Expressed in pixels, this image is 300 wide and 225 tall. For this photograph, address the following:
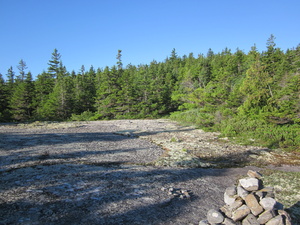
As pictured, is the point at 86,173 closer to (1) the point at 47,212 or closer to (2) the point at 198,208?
(1) the point at 47,212

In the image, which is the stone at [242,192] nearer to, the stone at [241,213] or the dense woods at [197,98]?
the stone at [241,213]

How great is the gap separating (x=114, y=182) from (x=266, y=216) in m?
4.92

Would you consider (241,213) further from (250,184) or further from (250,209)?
(250,184)

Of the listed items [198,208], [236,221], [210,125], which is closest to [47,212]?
[198,208]

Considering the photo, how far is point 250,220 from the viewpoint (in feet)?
13.6

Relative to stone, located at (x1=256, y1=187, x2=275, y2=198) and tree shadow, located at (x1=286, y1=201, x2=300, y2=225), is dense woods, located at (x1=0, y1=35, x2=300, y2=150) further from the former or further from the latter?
stone, located at (x1=256, y1=187, x2=275, y2=198)

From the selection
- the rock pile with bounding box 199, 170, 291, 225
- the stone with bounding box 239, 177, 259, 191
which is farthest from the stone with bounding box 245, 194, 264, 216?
the stone with bounding box 239, 177, 259, 191

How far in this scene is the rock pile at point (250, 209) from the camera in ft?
13.3

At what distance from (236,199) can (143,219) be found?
254cm

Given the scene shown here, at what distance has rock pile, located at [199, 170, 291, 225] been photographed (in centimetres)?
405

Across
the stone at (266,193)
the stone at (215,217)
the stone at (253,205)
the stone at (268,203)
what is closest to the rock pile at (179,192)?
the stone at (215,217)

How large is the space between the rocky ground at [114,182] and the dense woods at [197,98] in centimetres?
471

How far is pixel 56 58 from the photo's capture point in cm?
5459

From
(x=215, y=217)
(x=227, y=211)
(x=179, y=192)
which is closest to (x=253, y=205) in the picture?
(x=227, y=211)
